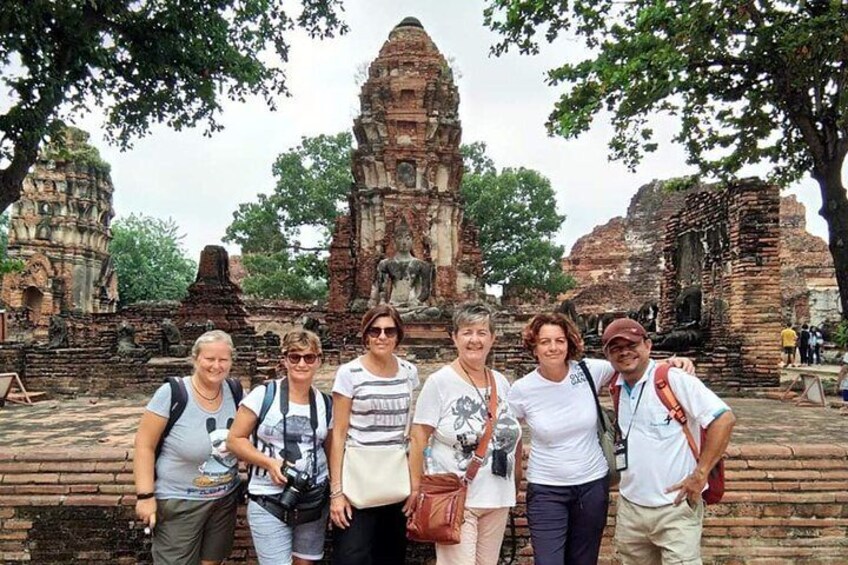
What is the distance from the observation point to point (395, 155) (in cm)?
1909

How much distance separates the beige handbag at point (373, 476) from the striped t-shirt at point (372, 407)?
A: 2.0 inches

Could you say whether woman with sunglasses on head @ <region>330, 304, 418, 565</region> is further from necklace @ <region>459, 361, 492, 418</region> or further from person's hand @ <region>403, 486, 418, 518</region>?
necklace @ <region>459, 361, 492, 418</region>

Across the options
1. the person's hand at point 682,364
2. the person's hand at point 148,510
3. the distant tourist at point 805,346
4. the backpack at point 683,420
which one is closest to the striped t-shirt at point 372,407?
the person's hand at point 148,510

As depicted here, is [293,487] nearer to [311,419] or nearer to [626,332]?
[311,419]

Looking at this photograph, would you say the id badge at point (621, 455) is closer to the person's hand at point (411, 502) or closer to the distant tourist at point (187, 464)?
the person's hand at point (411, 502)

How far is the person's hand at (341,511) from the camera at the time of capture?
9.73 ft

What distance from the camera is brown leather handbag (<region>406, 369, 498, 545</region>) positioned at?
2807mm

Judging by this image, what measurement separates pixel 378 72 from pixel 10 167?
12.6 m

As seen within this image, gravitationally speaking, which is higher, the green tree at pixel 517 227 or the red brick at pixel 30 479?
the green tree at pixel 517 227

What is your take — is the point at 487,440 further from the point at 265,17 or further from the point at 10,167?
the point at 265,17

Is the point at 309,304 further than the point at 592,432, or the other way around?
the point at 309,304

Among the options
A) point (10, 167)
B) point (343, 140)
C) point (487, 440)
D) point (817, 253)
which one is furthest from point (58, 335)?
point (817, 253)

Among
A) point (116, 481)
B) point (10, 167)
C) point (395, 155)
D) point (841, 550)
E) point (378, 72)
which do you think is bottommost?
point (841, 550)

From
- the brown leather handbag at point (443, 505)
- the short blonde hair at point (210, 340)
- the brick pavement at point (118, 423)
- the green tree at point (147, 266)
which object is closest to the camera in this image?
the brown leather handbag at point (443, 505)
